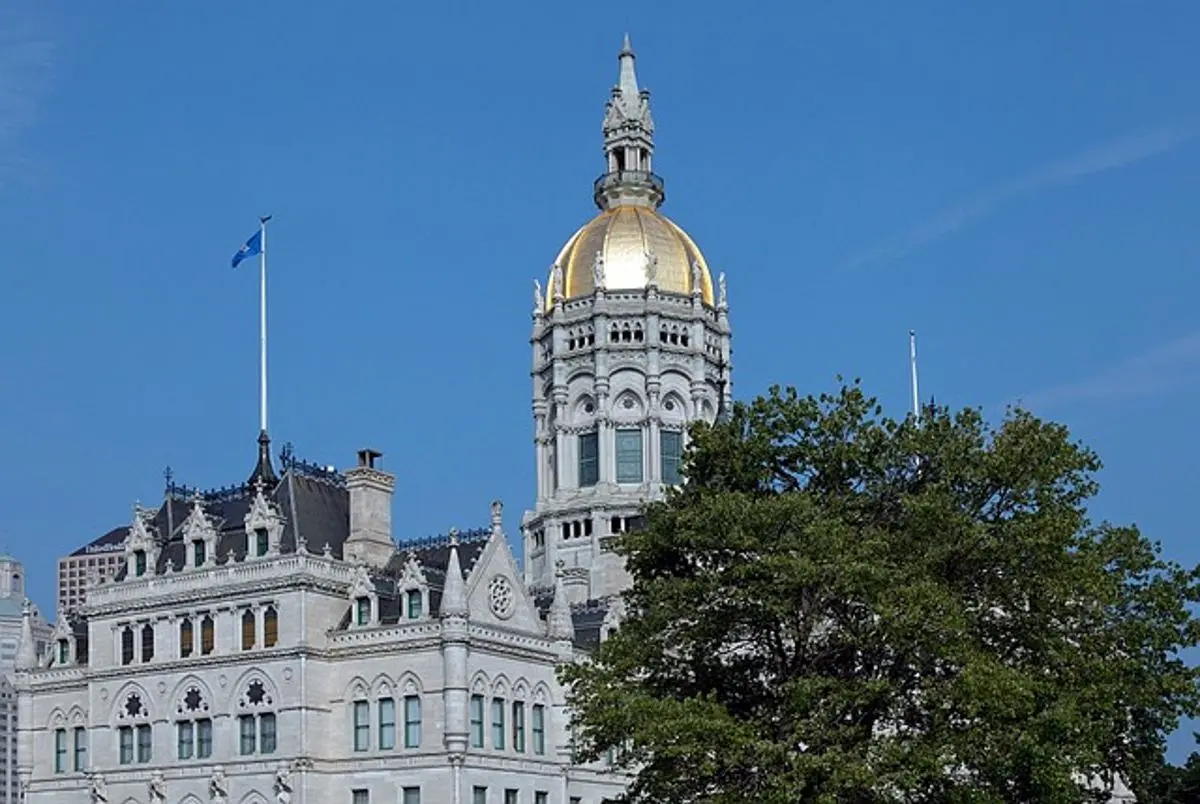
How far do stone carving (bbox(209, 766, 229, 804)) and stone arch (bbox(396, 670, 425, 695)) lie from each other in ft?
28.4

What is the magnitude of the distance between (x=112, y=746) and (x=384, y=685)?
46.8 feet

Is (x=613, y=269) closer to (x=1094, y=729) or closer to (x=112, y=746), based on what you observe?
(x=112, y=746)

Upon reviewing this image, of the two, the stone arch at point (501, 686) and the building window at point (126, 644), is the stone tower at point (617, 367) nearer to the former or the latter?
the stone arch at point (501, 686)

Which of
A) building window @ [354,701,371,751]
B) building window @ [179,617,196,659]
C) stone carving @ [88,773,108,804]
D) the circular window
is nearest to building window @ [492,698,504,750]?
the circular window

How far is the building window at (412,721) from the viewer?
81312 millimetres

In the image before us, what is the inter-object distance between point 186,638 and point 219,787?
22.8 feet

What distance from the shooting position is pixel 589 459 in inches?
4990

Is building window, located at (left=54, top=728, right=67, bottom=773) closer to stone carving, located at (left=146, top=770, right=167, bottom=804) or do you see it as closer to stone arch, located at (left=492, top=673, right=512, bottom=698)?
→ stone carving, located at (left=146, top=770, right=167, bottom=804)

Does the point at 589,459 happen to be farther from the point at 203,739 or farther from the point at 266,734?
the point at 266,734

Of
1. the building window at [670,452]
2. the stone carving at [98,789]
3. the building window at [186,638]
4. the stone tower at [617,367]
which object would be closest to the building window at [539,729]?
the building window at [186,638]

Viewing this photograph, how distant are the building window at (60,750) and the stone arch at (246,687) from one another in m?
12.4

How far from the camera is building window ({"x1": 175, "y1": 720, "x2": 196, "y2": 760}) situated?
8525 centimetres

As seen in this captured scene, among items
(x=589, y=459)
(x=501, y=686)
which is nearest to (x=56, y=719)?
(x=501, y=686)

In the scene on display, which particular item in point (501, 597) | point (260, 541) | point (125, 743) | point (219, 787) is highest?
point (260, 541)
